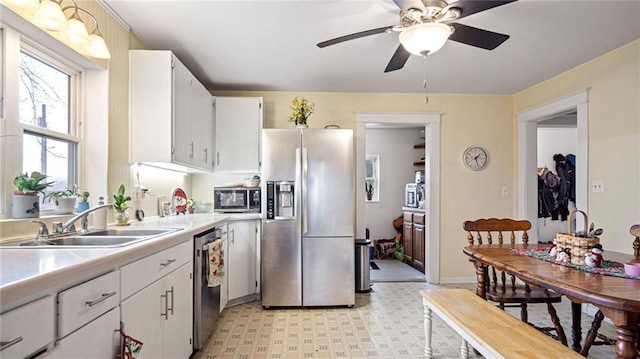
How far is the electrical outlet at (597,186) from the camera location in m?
2.99

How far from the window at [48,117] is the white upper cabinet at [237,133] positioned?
1.61m

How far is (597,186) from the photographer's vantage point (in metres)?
3.03

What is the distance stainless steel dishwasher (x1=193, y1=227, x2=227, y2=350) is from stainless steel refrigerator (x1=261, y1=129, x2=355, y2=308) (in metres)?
0.83

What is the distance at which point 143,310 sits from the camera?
151 centimetres

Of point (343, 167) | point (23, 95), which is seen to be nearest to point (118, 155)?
point (23, 95)

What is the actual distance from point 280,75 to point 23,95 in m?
2.16

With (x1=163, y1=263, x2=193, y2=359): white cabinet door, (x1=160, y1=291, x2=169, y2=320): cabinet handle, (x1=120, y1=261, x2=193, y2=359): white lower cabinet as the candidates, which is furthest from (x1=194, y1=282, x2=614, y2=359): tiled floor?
(x1=160, y1=291, x2=169, y2=320): cabinet handle

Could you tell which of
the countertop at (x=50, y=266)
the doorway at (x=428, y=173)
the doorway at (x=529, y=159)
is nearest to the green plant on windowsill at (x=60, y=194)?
the countertop at (x=50, y=266)

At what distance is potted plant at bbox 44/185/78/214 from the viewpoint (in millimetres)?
1835

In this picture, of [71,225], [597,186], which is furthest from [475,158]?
[71,225]

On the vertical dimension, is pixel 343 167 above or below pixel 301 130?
below

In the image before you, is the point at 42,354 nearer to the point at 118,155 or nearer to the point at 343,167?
the point at 118,155

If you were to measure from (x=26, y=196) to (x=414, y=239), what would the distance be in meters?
4.43

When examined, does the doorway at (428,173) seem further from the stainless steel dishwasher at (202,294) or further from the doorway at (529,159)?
the stainless steel dishwasher at (202,294)
